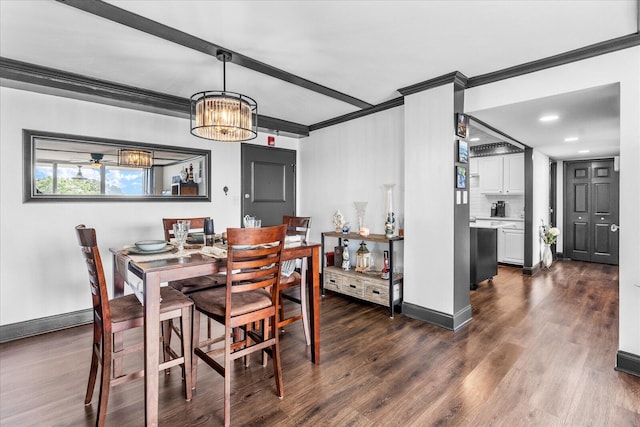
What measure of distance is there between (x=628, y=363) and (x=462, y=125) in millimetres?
2265

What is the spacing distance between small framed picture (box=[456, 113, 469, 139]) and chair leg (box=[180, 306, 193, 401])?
2.78 metres

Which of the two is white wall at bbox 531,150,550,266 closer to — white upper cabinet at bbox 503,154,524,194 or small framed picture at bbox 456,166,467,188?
white upper cabinet at bbox 503,154,524,194

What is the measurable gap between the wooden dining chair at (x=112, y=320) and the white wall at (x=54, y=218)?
170 centimetres

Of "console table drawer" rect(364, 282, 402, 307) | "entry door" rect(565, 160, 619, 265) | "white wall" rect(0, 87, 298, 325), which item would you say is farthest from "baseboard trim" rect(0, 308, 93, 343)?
"entry door" rect(565, 160, 619, 265)

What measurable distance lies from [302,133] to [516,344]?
148 inches

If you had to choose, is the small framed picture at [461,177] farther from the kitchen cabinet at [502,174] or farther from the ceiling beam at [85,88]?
the kitchen cabinet at [502,174]

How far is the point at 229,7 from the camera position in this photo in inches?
77.6

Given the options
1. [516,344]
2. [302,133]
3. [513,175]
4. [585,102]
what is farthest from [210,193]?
[513,175]

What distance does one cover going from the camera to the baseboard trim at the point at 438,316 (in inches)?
120

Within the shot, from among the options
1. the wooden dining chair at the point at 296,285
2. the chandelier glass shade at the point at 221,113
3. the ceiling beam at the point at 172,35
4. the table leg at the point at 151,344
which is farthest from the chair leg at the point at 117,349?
the ceiling beam at the point at 172,35

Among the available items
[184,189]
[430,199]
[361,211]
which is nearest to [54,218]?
[184,189]

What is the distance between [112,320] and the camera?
1.72 m

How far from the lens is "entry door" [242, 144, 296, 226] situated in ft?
14.9

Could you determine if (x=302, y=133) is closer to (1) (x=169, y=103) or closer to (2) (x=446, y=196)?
(1) (x=169, y=103)
